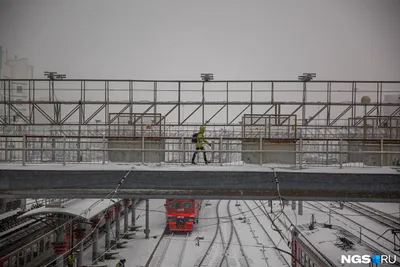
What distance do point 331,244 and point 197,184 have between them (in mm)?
5421

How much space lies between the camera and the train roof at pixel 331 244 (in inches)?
437

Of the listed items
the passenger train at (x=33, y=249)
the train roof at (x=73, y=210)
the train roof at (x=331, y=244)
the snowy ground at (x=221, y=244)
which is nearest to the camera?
the train roof at (x=331, y=244)

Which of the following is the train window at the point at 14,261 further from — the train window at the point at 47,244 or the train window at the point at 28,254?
the train window at the point at 47,244

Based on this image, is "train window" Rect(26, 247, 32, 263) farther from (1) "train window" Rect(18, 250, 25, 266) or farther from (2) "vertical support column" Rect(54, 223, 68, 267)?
(2) "vertical support column" Rect(54, 223, 68, 267)

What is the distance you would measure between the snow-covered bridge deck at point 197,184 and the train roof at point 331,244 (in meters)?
1.89

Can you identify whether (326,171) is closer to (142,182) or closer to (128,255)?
(142,182)

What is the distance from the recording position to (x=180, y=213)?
2520 cm

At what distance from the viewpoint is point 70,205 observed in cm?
Answer: 1639

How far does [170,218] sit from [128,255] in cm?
534

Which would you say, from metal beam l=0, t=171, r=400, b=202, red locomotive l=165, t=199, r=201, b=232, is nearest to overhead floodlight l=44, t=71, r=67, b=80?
red locomotive l=165, t=199, r=201, b=232

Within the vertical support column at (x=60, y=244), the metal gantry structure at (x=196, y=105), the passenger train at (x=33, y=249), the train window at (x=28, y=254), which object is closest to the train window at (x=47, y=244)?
the passenger train at (x=33, y=249)

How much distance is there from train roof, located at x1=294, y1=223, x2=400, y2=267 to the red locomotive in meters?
11.2

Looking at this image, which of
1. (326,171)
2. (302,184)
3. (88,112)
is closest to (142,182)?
(302,184)

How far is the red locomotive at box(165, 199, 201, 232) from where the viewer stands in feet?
82.2
